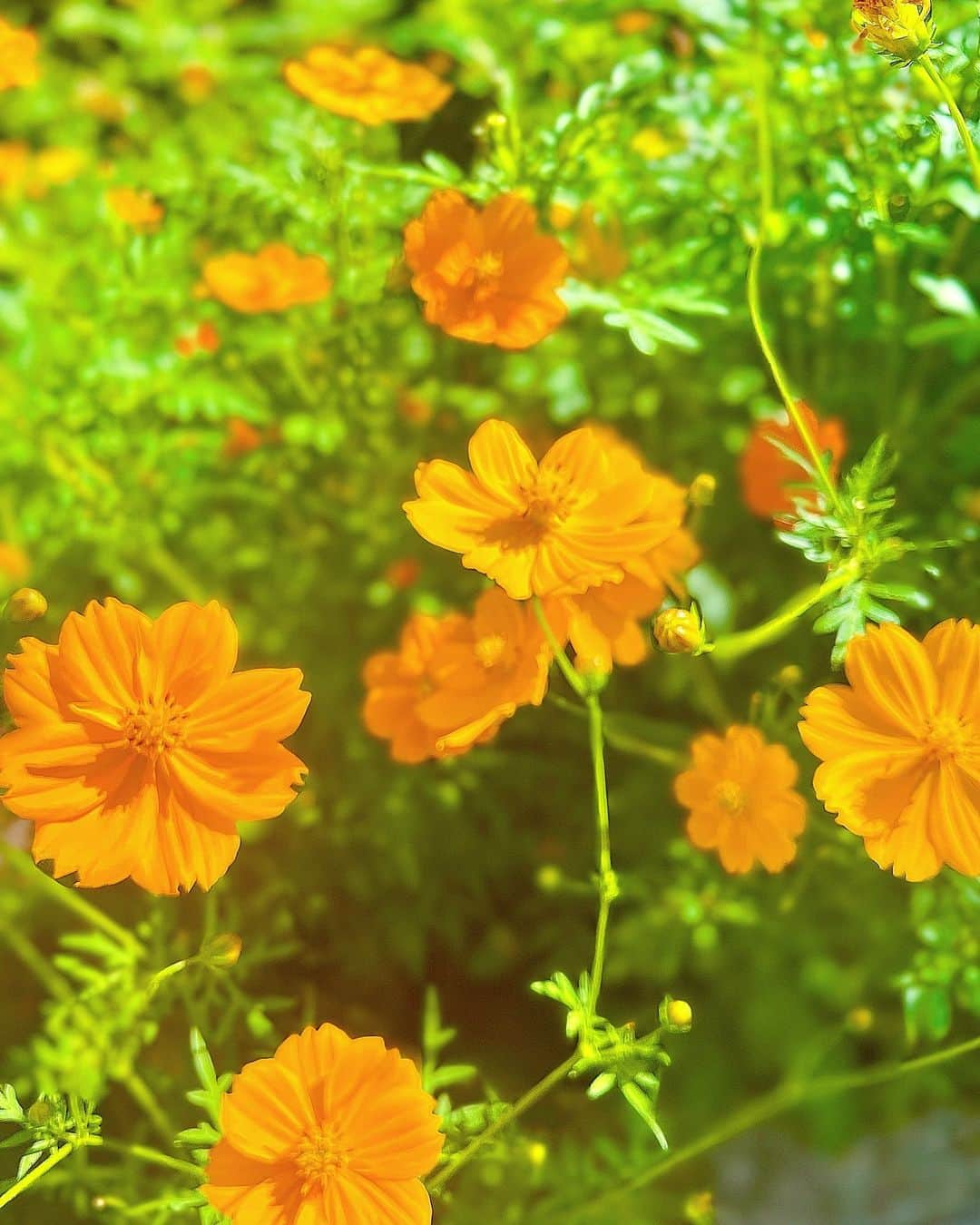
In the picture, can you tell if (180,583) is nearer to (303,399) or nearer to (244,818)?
(303,399)

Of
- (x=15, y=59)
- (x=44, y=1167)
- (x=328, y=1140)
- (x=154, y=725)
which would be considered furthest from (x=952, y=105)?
(x=15, y=59)

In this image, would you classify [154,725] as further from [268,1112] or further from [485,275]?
[485,275]

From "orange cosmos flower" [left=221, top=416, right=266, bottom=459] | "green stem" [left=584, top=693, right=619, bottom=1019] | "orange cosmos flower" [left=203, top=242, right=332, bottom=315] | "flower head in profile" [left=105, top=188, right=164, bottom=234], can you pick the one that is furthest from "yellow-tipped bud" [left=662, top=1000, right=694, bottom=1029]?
"flower head in profile" [left=105, top=188, right=164, bottom=234]

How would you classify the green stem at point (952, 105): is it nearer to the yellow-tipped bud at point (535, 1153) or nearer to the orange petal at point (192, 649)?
the orange petal at point (192, 649)

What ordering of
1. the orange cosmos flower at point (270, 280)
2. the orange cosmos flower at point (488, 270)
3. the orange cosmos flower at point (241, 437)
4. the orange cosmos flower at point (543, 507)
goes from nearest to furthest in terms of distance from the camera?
the orange cosmos flower at point (543, 507)
the orange cosmos flower at point (488, 270)
the orange cosmos flower at point (270, 280)
the orange cosmos flower at point (241, 437)

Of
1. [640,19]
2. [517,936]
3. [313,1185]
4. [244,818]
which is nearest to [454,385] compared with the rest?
[640,19]

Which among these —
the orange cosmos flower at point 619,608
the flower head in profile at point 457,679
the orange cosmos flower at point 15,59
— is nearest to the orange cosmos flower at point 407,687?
the flower head in profile at point 457,679
